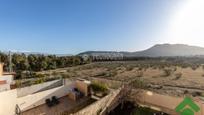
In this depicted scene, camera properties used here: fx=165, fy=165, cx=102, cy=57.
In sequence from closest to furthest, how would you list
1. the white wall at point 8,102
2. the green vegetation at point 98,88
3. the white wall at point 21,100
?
the white wall at point 8,102 → the white wall at point 21,100 → the green vegetation at point 98,88

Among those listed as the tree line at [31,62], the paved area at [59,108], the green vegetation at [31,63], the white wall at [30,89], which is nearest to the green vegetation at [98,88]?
the paved area at [59,108]

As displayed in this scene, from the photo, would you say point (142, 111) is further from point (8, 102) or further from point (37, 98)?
point (8, 102)

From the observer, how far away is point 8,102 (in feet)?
35.6

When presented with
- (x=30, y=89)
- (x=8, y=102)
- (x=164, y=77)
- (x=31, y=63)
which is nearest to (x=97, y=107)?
(x=8, y=102)

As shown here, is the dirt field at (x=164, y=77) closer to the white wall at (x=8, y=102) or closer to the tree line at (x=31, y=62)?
the tree line at (x=31, y=62)

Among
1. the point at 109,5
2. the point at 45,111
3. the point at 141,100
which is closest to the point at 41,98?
the point at 45,111

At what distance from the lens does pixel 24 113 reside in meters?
11.6

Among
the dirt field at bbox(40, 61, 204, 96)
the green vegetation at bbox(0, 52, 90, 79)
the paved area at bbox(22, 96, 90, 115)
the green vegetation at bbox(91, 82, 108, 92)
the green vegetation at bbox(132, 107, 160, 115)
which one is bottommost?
the paved area at bbox(22, 96, 90, 115)

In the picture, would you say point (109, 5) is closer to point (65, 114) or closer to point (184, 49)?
point (65, 114)

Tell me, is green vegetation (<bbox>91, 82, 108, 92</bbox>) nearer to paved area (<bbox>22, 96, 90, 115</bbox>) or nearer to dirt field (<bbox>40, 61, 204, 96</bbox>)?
paved area (<bbox>22, 96, 90, 115</bbox>)

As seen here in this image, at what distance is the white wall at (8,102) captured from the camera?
10.4 m

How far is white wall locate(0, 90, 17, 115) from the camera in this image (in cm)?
1042

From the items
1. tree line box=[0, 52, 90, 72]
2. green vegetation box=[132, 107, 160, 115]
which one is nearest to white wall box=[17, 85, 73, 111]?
green vegetation box=[132, 107, 160, 115]

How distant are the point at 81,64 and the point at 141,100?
37066 millimetres
